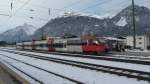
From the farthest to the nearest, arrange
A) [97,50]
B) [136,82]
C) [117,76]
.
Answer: [97,50] → [117,76] → [136,82]

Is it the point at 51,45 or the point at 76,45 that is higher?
the point at 76,45

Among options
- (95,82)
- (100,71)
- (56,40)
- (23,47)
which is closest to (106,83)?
(95,82)

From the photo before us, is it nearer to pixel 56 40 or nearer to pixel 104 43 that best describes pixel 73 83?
pixel 104 43

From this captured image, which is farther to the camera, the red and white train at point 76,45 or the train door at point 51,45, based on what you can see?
the train door at point 51,45

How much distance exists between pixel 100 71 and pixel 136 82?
6.28m

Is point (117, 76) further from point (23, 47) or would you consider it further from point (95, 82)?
point (23, 47)

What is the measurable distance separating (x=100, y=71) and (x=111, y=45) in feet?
106

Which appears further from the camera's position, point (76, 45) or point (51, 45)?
point (51, 45)

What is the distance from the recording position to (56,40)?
67.9 m

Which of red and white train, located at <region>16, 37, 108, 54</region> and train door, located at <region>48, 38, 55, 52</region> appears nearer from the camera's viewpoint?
red and white train, located at <region>16, 37, 108, 54</region>

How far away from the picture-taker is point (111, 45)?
54.4 metres

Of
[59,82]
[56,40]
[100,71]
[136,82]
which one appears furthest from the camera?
[56,40]

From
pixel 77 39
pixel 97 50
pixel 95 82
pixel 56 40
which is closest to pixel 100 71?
pixel 95 82

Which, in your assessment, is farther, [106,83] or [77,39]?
[77,39]
